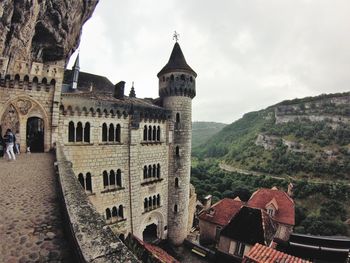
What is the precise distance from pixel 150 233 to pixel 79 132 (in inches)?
562

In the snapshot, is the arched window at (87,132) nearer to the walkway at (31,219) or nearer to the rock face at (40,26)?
the rock face at (40,26)

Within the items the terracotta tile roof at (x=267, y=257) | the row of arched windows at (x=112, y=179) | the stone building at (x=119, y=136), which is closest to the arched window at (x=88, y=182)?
the stone building at (x=119, y=136)

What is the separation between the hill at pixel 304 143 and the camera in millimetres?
68000

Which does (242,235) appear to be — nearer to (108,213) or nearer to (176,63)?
(108,213)

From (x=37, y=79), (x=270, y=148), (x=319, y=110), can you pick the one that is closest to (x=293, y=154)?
(x=270, y=148)

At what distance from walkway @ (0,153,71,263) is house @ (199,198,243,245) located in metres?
22.6

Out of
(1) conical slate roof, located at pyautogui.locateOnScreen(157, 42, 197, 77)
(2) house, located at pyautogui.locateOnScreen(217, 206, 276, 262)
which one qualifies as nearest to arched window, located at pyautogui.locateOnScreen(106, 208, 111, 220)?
(2) house, located at pyautogui.locateOnScreen(217, 206, 276, 262)

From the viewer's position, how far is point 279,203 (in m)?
31.6

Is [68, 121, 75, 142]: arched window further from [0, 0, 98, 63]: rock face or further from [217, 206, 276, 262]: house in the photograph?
[217, 206, 276, 262]: house

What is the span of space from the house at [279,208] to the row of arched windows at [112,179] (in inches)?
787

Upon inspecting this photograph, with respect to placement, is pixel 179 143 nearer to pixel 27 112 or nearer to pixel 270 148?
pixel 27 112

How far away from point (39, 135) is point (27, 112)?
3.50m

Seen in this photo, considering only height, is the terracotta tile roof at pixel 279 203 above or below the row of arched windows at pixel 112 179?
below

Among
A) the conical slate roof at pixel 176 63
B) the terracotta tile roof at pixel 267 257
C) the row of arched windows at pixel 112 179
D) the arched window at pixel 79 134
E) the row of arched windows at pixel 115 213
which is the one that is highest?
the conical slate roof at pixel 176 63
